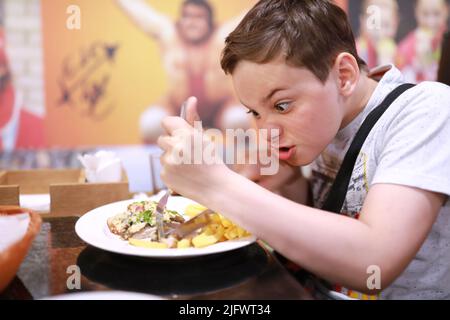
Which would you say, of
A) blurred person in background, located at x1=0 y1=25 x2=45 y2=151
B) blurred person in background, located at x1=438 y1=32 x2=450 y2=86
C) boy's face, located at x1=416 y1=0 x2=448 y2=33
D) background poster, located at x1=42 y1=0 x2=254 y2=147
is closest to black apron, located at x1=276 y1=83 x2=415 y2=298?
blurred person in background, located at x1=438 y1=32 x2=450 y2=86

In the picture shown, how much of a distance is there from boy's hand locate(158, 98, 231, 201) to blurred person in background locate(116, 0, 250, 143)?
6.25 feet

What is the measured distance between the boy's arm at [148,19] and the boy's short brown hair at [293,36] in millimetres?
1844

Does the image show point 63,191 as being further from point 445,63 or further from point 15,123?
point 15,123

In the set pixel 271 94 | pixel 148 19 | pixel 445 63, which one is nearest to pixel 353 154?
pixel 271 94

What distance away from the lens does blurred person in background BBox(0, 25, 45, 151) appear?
251 cm

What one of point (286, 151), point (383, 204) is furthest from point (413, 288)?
point (286, 151)

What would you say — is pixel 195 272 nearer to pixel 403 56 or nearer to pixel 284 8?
pixel 284 8

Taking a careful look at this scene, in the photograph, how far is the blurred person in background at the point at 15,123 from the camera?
2510 millimetres

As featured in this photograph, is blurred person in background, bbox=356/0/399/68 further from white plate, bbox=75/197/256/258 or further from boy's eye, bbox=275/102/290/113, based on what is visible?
white plate, bbox=75/197/256/258

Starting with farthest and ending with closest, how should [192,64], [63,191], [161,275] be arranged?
1. [192,64]
2. [63,191]
3. [161,275]

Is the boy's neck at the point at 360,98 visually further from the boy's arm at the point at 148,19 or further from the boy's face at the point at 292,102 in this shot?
the boy's arm at the point at 148,19

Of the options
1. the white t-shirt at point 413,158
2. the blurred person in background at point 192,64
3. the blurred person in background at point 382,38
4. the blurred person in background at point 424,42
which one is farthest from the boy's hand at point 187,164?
the blurred person in background at point 424,42

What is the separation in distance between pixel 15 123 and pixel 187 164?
87.2 inches

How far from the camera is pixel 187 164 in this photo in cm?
70
